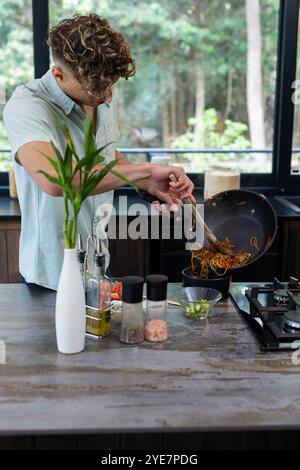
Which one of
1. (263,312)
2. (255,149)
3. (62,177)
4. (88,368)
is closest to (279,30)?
(255,149)

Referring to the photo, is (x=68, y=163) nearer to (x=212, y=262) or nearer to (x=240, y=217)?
(x=212, y=262)

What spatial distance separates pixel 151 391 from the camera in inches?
51.7

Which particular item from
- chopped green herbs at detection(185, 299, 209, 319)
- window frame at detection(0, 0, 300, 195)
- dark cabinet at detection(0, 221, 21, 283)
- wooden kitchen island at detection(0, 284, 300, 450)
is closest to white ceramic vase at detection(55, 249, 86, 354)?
wooden kitchen island at detection(0, 284, 300, 450)

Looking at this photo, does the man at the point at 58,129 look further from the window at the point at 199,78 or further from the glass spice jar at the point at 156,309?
the window at the point at 199,78

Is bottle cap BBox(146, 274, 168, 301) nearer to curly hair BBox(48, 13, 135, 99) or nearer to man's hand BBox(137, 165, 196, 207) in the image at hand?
man's hand BBox(137, 165, 196, 207)

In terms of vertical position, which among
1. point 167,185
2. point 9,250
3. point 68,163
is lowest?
point 9,250

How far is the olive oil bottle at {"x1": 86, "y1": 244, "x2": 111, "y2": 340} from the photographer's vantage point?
1553 mm

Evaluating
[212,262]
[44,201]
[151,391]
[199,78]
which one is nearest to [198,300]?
[212,262]

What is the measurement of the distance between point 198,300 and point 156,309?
0.24m

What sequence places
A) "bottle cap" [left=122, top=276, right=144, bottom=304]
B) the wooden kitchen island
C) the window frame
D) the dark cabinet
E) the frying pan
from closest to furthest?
the wooden kitchen island → "bottle cap" [left=122, top=276, right=144, bottom=304] → the frying pan → the dark cabinet → the window frame

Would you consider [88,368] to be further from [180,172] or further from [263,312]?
[180,172]

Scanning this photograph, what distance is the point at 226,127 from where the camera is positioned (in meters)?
4.38

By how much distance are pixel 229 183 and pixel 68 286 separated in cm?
207

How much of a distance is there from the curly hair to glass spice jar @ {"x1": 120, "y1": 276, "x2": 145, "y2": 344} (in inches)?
25.4
